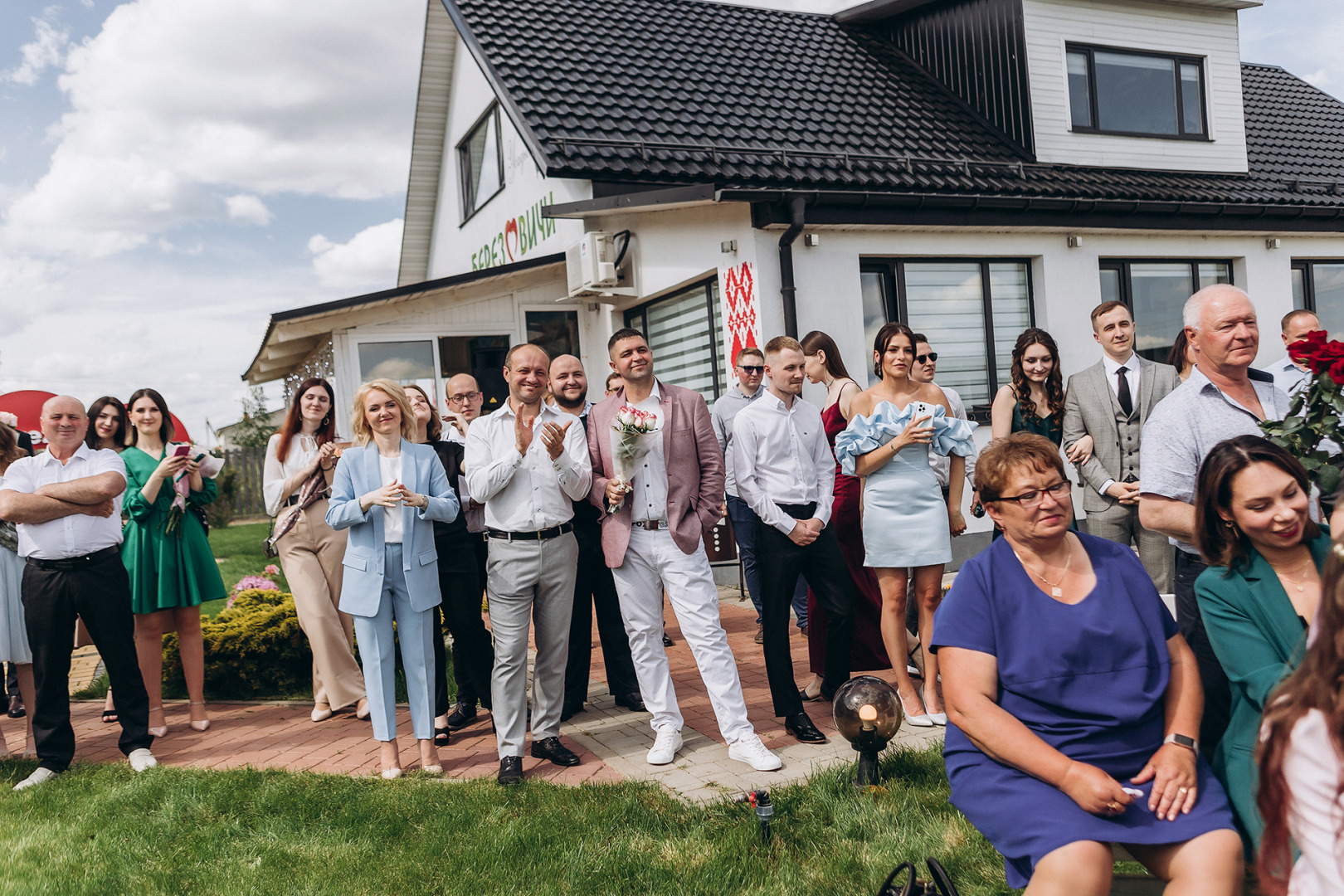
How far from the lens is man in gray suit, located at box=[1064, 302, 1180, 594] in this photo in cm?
519

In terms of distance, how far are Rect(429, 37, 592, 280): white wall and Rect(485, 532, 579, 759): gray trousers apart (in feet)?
23.5

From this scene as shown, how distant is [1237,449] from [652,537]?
2.80m

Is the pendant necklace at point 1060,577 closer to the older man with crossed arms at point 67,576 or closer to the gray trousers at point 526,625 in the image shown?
the gray trousers at point 526,625

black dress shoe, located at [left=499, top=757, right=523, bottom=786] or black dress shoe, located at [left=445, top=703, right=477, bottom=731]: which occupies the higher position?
black dress shoe, located at [left=499, top=757, right=523, bottom=786]

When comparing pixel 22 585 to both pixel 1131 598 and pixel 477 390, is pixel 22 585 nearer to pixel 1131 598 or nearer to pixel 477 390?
pixel 477 390

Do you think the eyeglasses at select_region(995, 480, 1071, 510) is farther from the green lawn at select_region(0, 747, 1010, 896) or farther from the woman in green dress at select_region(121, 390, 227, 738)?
the woman in green dress at select_region(121, 390, 227, 738)

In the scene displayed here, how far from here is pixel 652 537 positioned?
15.8ft

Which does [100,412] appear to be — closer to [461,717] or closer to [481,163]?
[461,717]

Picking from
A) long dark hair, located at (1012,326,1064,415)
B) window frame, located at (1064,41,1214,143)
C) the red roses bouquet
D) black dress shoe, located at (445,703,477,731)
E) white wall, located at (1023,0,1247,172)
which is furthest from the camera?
window frame, located at (1064,41,1214,143)

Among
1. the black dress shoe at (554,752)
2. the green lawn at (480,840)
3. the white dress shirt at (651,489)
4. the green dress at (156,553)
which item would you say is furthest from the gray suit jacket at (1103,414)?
the green dress at (156,553)

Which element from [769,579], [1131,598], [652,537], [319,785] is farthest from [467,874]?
[1131,598]

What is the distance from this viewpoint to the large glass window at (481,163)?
47.5 feet

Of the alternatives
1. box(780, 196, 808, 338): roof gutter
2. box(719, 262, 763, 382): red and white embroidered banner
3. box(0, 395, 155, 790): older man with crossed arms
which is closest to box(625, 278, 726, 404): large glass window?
box(719, 262, 763, 382): red and white embroidered banner

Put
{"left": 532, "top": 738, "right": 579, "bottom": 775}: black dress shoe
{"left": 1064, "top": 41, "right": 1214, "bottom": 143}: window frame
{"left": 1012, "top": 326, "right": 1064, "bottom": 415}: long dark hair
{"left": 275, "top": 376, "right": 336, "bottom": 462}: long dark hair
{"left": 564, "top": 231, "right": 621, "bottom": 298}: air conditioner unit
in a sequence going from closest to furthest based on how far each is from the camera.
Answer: {"left": 532, "top": 738, "right": 579, "bottom": 775}: black dress shoe < {"left": 1012, "top": 326, "right": 1064, "bottom": 415}: long dark hair < {"left": 275, "top": 376, "right": 336, "bottom": 462}: long dark hair < {"left": 564, "top": 231, "right": 621, "bottom": 298}: air conditioner unit < {"left": 1064, "top": 41, "right": 1214, "bottom": 143}: window frame
